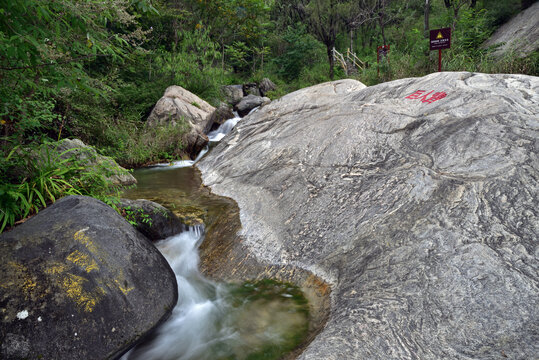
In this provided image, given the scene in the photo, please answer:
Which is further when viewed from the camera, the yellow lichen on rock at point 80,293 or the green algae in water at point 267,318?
the green algae in water at point 267,318

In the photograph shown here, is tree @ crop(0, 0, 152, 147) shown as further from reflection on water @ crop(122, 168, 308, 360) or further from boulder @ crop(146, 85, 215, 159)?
boulder @ crop(146, 85, 215, 159)

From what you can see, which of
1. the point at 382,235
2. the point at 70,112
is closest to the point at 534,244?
the point at 382,235

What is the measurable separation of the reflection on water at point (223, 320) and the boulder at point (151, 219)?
142mm

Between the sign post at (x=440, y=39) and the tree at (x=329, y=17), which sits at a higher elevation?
the tree at (x=329, y=17)

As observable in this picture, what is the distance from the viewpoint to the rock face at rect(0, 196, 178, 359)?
6.97 ft

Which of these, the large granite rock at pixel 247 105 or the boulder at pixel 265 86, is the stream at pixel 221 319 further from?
the boulder at pixel 265 86

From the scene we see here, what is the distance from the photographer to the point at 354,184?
148 inches

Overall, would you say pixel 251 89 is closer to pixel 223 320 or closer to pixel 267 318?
pixel 223 320

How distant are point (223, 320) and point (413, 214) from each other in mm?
2004

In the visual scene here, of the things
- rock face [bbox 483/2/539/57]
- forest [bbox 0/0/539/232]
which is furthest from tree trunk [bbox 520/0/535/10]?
rock face [bbox 483/2/539/57]

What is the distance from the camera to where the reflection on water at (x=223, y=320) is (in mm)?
2521

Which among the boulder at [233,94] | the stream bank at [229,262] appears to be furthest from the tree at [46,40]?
the boulder at [233,94]

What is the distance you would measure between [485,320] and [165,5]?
50.8 ft

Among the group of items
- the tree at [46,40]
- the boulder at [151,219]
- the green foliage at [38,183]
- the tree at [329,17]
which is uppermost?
the tree at [329,17]
